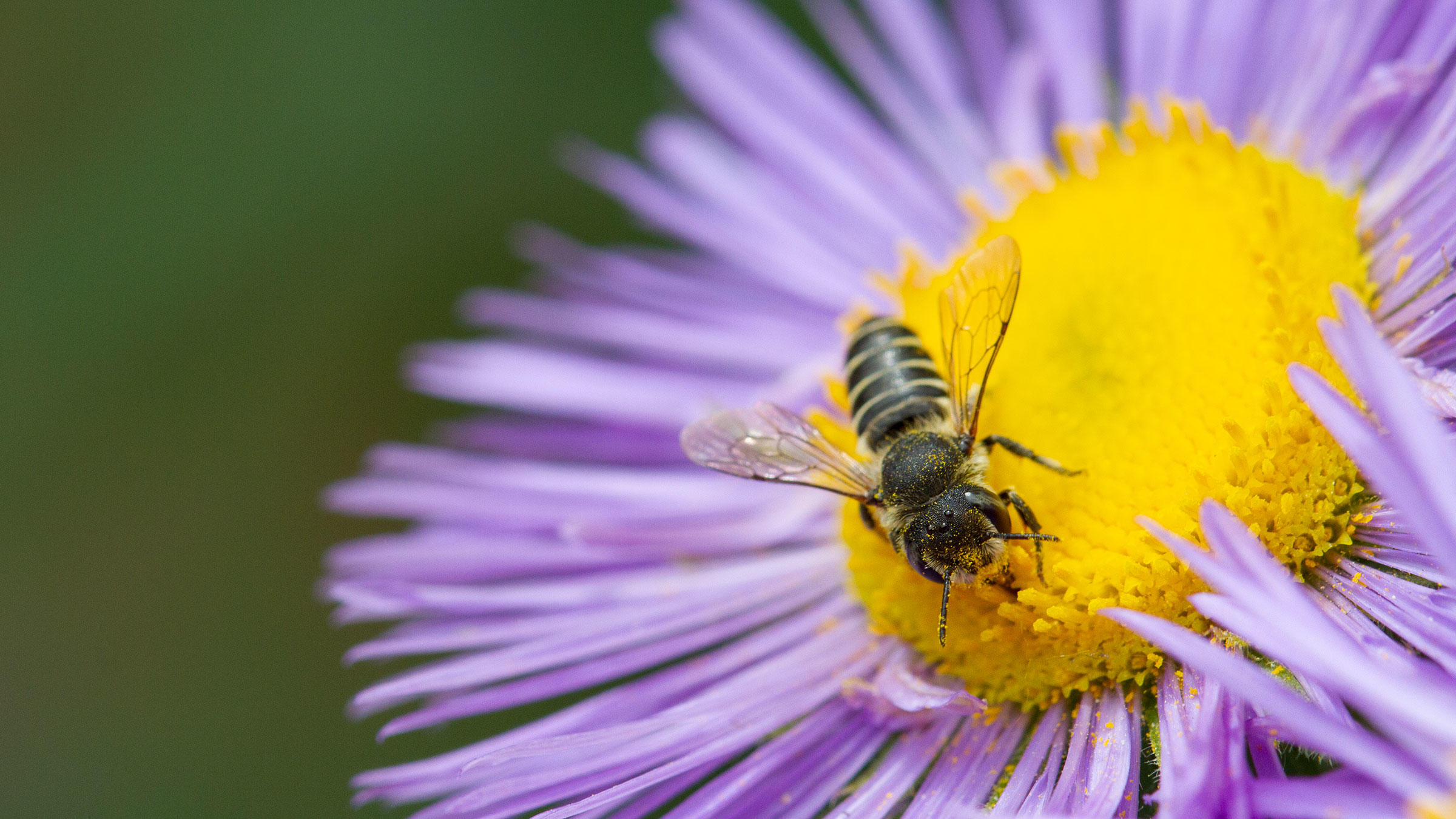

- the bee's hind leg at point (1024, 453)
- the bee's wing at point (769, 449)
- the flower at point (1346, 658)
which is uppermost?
the bee's wing at point (769, 449)

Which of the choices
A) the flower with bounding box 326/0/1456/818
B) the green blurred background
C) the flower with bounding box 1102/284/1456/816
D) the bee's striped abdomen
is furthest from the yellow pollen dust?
the green blurred background

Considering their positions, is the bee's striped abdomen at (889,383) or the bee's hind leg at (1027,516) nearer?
the bee's hind leg at (1027,516)

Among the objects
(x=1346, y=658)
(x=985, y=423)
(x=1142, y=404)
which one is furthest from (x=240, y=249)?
(x=1346, y=658)

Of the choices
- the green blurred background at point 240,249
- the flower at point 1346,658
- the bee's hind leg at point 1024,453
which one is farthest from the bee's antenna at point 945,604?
the green blurred background at point 240,249

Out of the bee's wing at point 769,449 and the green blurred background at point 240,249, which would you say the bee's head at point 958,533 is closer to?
the bee's wing at point 769,449

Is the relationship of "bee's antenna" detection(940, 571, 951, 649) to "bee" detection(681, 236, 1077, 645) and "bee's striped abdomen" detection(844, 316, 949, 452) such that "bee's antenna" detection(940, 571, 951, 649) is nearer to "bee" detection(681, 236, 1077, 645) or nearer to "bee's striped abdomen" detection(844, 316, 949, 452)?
"bee" detection(681, 236, 1077, 645)
